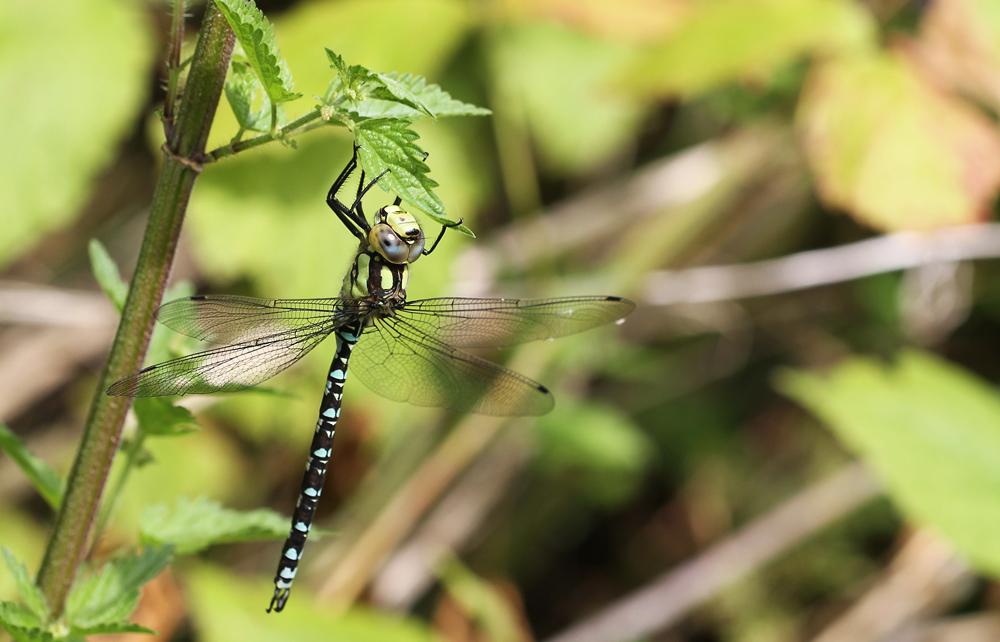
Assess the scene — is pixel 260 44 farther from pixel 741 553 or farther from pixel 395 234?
pixel 741 553

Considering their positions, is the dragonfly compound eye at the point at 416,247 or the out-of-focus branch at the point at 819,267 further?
the out-of-focus branch at the point at 819,267

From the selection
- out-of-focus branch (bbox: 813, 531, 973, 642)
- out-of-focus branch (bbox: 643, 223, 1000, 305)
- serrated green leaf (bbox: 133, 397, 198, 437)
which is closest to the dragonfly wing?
serrated green leaf (bbox: 133, 397, 198, 437)

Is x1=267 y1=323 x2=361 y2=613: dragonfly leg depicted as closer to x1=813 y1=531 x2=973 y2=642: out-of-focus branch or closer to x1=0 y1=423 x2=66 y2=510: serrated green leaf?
x1=0 y1=423 x2=66 y2=510: serrated green leaf

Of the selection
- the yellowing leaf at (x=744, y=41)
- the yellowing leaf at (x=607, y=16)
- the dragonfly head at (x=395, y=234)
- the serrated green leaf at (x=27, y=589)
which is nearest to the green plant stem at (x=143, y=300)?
the serrated green leaf at (x=27, y=589)

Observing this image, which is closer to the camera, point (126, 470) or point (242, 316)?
point (126, 470)

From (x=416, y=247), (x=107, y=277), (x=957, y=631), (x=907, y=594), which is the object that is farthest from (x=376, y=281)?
(x=957, y=631)

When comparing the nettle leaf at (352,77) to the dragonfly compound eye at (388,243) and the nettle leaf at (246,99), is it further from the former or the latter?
the dragonfly compound eye at (388,243)

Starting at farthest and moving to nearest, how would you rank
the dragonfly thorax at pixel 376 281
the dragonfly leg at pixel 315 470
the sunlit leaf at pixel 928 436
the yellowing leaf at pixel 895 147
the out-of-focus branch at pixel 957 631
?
the out-of-focus branch at pixel 957 631 → the sunlit leaf at pixel 928 436 → the yellowing leaf at pixel 895 147 → the dragonfly thorax at pixel 376 281 → the dragonfly leg at pixel 315 470
